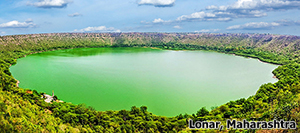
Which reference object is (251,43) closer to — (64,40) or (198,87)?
(198,87)

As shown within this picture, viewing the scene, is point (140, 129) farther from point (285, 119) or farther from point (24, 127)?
point (285, 119)

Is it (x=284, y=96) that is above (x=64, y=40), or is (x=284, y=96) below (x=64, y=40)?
below

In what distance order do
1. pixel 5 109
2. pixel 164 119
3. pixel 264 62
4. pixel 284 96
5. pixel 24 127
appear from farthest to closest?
pixel 264 62 → pixel 284 96 → pixel 164 119 → pixel 5 109 → pixel 24 127

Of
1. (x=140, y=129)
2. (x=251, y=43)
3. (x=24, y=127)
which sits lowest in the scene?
(x=140, y=129)

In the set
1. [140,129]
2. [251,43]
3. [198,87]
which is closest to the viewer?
[140,129]

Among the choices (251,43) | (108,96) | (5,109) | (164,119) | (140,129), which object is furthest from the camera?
(251,43)

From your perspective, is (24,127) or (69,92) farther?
(69,92)

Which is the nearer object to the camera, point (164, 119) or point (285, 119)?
point (285, 119)

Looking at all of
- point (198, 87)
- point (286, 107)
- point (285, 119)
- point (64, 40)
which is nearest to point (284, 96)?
point (286, 107)

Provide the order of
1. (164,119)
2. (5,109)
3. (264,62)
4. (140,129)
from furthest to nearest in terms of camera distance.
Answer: (264,62)
(164,119)
(140,129)
(5,109)

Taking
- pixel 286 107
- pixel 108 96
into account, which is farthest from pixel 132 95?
pixel 286 107
